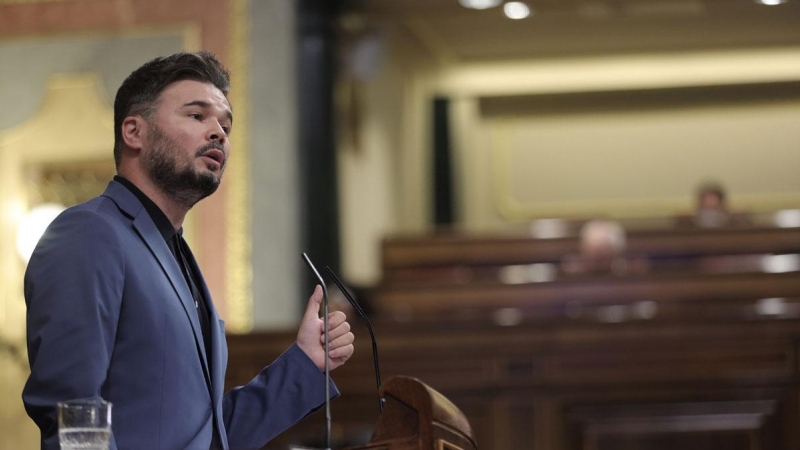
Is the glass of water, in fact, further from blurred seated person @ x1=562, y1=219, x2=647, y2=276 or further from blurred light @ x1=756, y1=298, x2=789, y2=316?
blurred seated person @ x1=562, y1=219, x2=647, y2=276

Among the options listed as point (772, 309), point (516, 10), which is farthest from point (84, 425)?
point (516, 10)

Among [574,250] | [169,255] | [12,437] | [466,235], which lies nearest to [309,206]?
[466,235]

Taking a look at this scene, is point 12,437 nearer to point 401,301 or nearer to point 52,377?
point 401,301

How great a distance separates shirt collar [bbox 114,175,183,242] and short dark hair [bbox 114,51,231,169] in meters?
0.04

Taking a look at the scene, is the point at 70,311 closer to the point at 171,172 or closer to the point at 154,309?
the point at 154,309

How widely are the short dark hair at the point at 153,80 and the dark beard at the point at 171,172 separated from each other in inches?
2.0

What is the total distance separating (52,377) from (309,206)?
234 inches

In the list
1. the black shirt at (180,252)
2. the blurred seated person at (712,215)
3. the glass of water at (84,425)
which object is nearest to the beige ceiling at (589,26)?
the blurred seated person at (712,215)

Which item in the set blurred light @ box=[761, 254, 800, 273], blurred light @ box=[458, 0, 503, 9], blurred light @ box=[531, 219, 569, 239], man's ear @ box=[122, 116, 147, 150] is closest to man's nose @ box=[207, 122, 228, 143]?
Result: man's ear @ box=[122, 116, 147, 150]

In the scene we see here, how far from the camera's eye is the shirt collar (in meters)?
1.95

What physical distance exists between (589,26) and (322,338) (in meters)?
9.03

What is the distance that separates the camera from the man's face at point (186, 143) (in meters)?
1.92

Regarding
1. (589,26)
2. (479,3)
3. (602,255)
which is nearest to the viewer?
(602,255)

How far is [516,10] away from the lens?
9.64m
